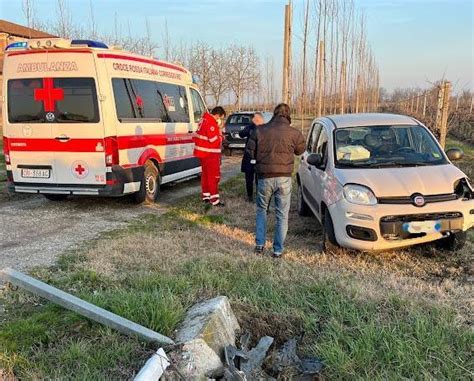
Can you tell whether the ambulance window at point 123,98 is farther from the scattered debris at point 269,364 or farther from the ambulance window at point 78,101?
the scattered debris at point 269,364

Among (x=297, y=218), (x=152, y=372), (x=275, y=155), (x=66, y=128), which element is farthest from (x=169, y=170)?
(x=152, y=372)

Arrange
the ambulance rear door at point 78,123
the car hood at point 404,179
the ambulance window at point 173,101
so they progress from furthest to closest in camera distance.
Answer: the ambulance window at point 173,101, the ambulance rear door at point 78,123, the car hood at point 404,179

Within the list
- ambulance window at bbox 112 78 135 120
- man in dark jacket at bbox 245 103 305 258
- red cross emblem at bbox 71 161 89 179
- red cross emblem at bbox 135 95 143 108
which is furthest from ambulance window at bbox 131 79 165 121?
man in dark jacket at bbox 245 103 305 258

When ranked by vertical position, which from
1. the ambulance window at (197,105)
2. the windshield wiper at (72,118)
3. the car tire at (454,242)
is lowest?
the car tire at (454,242)

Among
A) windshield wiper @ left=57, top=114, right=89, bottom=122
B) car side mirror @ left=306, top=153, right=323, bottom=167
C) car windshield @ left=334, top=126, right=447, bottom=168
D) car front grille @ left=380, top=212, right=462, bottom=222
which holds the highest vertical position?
windshield wiper @ left=57, top=114, right=89, bottom=122

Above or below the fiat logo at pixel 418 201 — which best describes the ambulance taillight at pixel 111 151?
above

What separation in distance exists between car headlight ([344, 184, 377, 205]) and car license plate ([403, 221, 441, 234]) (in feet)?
1.42

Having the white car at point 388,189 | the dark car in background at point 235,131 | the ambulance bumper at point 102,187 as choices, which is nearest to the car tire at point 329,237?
the white car at point 388,189

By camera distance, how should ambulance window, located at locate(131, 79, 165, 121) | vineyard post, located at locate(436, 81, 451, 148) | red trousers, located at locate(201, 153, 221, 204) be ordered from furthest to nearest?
1. vineyard post, located at locate(436, 81, 451, 148)
2. red trousers, located at locate(201, 153, 221, 204)
3. ambulance window, located at locate(131, 79, 165, 121)

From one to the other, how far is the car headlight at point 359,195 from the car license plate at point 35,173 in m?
5.14

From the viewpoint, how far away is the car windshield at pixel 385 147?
5738mm

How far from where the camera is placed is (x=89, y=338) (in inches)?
130

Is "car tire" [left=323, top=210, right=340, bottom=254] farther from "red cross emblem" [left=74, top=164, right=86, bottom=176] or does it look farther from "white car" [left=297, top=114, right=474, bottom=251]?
"red cross emblem" [left=74, top=164, right=86, bottom=176]

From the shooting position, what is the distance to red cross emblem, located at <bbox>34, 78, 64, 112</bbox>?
24.8ft
